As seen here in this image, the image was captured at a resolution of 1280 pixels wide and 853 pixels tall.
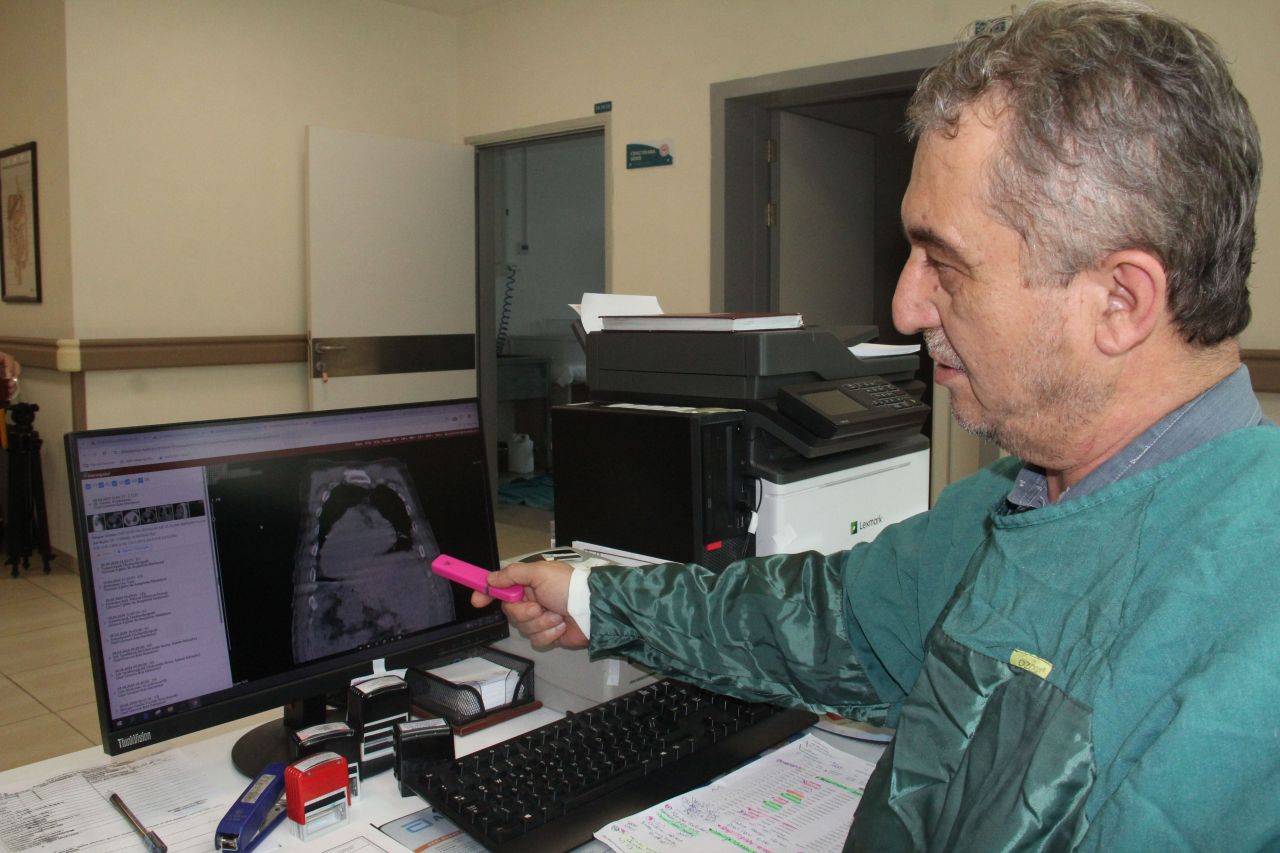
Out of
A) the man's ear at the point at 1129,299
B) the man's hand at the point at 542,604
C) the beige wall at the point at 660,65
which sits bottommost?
the man's hand at the point at 542,604

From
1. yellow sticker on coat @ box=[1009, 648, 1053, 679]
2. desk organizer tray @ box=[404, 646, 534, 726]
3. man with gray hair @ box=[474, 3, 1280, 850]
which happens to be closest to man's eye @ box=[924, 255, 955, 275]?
man with gray hair @ box=[474, 3, 1280, 850]

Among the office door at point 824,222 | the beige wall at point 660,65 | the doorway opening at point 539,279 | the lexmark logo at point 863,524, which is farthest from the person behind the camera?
the doorway opening at point 539,279

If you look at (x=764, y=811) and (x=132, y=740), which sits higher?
(x=132, y=740)

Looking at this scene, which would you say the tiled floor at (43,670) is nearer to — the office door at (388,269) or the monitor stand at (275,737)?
the office door at (388,269)

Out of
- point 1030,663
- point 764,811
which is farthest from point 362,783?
point 1030,663

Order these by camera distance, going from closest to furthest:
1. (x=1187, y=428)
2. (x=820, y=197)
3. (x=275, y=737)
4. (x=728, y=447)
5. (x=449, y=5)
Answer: (x=1187, y=428)
(x=275, y=737)
(x=728, y=447)
(x=820, y=197)
(x=449, y=5)

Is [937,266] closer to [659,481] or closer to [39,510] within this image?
[659,481]

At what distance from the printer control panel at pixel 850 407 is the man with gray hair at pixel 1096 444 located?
692mm

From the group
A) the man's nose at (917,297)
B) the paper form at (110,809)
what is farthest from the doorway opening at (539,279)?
the man's nose at (917,297)

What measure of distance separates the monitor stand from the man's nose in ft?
2.75

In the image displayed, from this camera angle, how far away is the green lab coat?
58cm

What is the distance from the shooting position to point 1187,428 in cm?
74

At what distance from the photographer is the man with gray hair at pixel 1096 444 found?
0.61 meters

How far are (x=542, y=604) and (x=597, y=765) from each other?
22 cm
